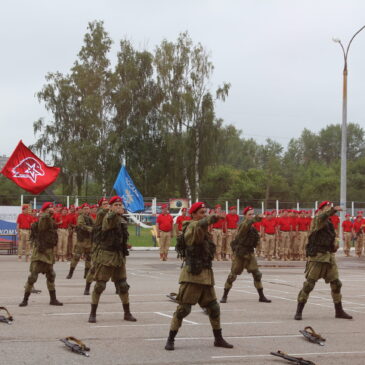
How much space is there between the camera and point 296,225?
2875 cm

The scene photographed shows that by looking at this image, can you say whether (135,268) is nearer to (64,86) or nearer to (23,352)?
(23,352)

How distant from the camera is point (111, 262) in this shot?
11.1 m

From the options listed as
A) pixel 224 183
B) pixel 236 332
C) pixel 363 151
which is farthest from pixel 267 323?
pixel 363 151

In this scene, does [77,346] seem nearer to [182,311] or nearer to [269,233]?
[182,311]

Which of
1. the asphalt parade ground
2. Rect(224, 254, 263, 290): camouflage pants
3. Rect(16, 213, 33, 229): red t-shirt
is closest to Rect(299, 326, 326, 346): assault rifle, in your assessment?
the asphalt parade ground

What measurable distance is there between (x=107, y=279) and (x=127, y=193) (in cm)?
2333

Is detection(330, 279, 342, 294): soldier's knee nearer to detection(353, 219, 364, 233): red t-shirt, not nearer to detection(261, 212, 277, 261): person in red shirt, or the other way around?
detection(261, 212, 277, 261): person in red shirt

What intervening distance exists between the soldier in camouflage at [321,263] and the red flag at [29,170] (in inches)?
629

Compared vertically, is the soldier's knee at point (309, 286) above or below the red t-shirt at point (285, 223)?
below

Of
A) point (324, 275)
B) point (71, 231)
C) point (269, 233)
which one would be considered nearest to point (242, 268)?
point (324, 275)

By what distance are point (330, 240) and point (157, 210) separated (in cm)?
2630

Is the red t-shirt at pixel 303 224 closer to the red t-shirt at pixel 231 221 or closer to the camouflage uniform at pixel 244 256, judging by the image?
the red t-shirt at pixel 231 221

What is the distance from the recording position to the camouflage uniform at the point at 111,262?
11.0m

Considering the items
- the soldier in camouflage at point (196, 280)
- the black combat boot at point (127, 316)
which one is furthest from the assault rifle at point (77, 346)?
the black combat boot at point (127, 316)
